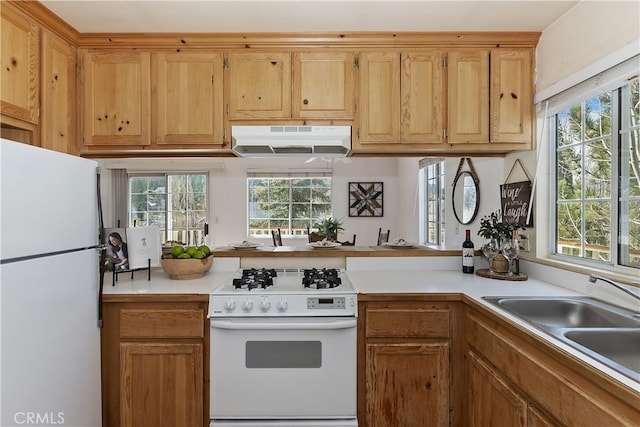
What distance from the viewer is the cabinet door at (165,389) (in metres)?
1.73

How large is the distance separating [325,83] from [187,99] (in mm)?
826

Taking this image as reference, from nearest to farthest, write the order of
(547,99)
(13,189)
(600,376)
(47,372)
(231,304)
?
(600,376) → (13,189) → (47,372) → (231,304) → (547,99)

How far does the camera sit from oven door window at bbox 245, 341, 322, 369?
5.66 feet

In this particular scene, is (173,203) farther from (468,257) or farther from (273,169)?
(468,257)

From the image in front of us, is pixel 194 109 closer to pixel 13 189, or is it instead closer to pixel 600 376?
pixel 13 189

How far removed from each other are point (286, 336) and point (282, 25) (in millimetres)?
1695

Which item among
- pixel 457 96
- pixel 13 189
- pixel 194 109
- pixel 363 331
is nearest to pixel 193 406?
pixel 363 331

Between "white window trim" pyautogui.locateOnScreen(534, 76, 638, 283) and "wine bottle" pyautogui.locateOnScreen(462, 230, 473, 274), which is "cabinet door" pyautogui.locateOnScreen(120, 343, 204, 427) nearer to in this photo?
"wine bottle" pyautogui.locateOnScreen(462, 230, 473, 274)

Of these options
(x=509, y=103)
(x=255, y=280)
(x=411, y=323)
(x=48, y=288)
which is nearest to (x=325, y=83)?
(x=509, y=103)

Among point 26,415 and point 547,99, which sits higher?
point 547,99

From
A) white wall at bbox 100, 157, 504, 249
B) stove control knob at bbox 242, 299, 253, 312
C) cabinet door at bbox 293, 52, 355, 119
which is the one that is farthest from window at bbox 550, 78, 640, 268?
white wall at bbox 100, 157, 504, 249

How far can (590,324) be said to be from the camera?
1.53 m

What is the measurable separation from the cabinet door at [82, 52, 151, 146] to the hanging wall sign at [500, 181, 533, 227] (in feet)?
7.49

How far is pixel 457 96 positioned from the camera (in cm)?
209
